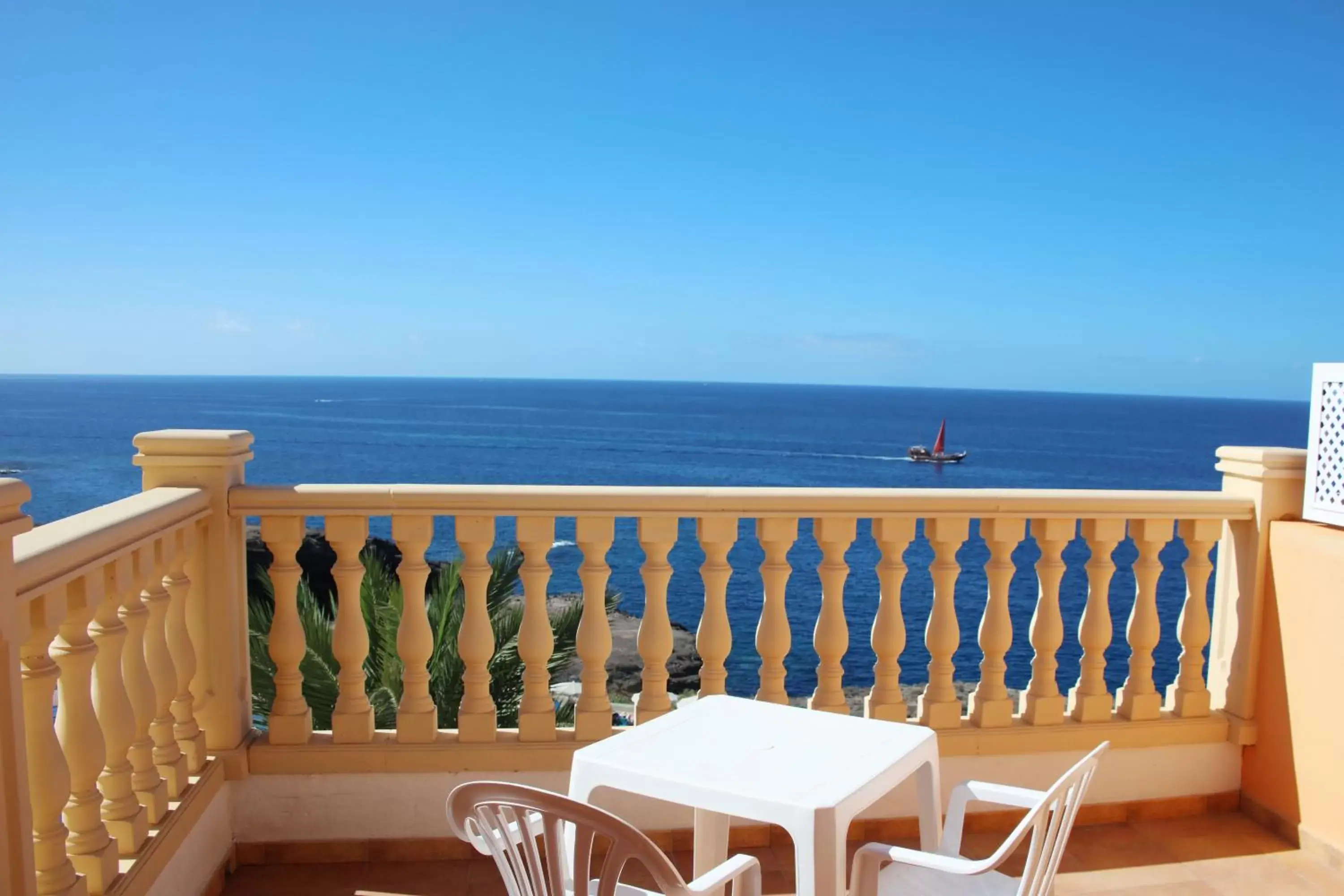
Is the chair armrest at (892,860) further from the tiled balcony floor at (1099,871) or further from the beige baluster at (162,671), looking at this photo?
the beige baluster at (162,671)

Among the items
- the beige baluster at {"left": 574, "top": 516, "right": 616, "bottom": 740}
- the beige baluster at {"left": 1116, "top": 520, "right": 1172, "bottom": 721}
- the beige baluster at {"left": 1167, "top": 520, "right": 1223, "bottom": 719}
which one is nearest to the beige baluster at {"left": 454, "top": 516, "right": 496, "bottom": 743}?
the beige baluster at {"left": 574, "top": 516, "right": 616, "bottom": 740}

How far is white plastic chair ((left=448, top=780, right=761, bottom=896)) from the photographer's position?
5.59 ft

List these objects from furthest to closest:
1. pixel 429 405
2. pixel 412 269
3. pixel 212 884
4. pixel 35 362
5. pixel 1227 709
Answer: pixel 429 405, pixel 35 362, pixel 412 269, pixel 1227 709, pixel 212 884

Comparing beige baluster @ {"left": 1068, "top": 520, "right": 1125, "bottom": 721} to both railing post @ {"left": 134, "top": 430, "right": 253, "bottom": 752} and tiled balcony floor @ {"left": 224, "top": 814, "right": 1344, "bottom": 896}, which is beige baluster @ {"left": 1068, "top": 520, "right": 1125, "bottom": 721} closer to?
tiled balcony floor @ {"left": 224, "top": 814, "right": 1344, "bottom": 896}

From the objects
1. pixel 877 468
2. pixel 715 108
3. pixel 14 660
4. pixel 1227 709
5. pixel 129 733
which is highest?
pixel 715 108

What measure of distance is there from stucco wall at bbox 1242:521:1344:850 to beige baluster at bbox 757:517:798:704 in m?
1.85

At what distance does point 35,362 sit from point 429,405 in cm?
4256

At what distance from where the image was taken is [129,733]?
8.45 feet

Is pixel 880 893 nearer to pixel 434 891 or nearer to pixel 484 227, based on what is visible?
pixel 434 891

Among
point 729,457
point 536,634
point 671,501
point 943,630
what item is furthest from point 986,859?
point 729,457

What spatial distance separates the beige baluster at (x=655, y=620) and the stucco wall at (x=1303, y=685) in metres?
2.28

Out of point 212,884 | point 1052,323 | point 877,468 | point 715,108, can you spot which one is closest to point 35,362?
point 715,108

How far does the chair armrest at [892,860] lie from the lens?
1.92 m

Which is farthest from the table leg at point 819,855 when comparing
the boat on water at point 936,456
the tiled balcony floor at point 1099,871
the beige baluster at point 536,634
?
the boat on water at point 936,456
